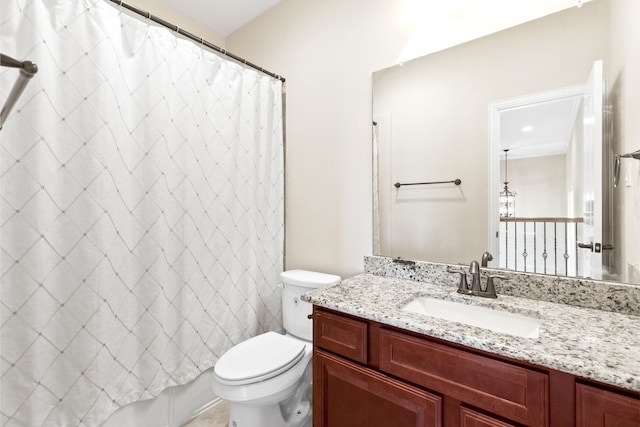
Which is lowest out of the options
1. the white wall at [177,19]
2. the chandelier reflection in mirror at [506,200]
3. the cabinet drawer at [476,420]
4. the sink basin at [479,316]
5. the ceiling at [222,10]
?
the cabinet drawer at [476,420]

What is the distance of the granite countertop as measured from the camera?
699 mm

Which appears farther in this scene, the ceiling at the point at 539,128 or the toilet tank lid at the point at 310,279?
the toilet tank lid at the point at 310,279

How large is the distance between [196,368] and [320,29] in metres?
2.16

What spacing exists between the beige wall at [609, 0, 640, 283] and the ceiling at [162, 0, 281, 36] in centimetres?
192

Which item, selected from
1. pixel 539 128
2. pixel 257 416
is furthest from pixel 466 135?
pixel 257 416

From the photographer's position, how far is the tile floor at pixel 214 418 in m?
1.66

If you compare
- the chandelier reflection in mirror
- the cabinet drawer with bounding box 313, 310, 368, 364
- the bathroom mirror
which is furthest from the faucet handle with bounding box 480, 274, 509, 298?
the cabinet drawer with bounding box 313, 310, 368, 364

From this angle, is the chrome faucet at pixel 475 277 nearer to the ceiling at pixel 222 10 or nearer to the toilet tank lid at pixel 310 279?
the toilet tank lid at pixel 310 279

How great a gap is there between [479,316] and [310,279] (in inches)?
34.8

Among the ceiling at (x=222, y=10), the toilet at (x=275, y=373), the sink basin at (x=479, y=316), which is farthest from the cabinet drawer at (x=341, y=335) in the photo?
the ceiling at (x=222, y=10)

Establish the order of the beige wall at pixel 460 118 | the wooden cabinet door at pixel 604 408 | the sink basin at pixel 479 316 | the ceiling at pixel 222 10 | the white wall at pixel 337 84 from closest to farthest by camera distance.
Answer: the wooden cabinet door at pixel 604 408, the sink basin at pixel 479 316, the beige wall at pixel 460 118, the white wall at pixel 337 84, the ceiling at pixel 222 10

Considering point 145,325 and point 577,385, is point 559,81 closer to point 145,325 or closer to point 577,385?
point 577,385

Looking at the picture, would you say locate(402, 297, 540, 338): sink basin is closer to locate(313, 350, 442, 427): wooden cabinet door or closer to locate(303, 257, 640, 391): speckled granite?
locate(303, 257, 640, 391): speckled granite

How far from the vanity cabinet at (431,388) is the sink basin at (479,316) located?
222mm
